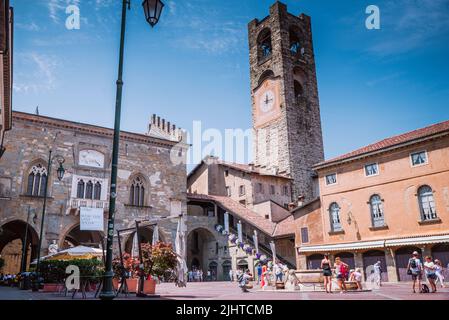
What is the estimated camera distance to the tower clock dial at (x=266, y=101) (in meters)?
45.6

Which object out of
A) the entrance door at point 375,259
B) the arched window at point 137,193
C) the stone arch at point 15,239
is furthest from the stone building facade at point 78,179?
the entrance door at point 375,259

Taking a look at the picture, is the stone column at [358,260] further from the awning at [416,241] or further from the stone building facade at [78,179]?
the stone building facade at [78,179]

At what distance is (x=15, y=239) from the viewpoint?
3456cm

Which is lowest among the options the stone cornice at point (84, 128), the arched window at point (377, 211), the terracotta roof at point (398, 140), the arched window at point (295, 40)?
the arched window at point (377, 211)

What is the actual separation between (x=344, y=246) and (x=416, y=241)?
4.72 metres

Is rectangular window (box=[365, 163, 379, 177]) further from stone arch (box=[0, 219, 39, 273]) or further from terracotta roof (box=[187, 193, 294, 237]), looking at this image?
stone arch (box=[0, 219, 39, 273])

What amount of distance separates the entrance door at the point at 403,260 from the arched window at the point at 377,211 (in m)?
1.92

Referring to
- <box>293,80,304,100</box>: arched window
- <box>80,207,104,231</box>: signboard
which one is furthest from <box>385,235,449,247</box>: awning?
<box>293,80,304,100</box>: arched window
